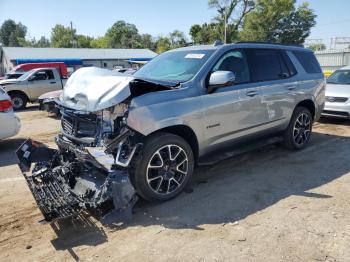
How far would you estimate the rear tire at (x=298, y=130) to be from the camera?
21.0 ft

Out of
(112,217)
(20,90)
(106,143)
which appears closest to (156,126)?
(106,143)

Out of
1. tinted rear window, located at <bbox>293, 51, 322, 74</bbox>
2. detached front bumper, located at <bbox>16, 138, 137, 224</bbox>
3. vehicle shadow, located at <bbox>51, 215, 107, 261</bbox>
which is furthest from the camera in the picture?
tinted rear window, located at <bbox>293, 51, 322, 74</bbox>

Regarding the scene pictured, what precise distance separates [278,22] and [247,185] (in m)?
56.9

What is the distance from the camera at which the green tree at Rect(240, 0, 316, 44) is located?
54.5 m

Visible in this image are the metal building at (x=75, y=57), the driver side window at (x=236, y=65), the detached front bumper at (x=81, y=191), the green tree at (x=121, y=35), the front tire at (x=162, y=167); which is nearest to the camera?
the detached front bumper at (x=81, y=191)

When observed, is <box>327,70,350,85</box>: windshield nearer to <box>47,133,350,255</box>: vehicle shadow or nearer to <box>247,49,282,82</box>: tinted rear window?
<box>47,133,350,255</box>: vehicle shadow

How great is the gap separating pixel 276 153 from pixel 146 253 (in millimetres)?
3882

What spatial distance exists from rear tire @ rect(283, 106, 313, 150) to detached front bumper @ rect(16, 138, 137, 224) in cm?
355

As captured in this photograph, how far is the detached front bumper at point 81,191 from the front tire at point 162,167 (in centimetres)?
23

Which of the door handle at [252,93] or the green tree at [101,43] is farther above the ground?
the green tree at [101,43]

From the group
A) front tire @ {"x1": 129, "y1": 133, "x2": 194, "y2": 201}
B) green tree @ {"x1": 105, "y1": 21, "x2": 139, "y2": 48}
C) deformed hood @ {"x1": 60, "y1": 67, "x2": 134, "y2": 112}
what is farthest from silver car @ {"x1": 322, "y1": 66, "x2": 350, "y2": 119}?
green tree @ {"x1": 105, "y1": 21, "x2": 139, "y2": 48}

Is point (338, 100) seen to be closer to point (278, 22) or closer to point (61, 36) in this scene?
point (278, 22)

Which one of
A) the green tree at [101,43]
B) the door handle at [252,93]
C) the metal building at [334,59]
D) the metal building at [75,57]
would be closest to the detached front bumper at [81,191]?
the door handle at [252,93]

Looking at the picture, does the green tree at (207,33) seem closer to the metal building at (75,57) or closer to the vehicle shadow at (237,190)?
the metal building at (75,57)
